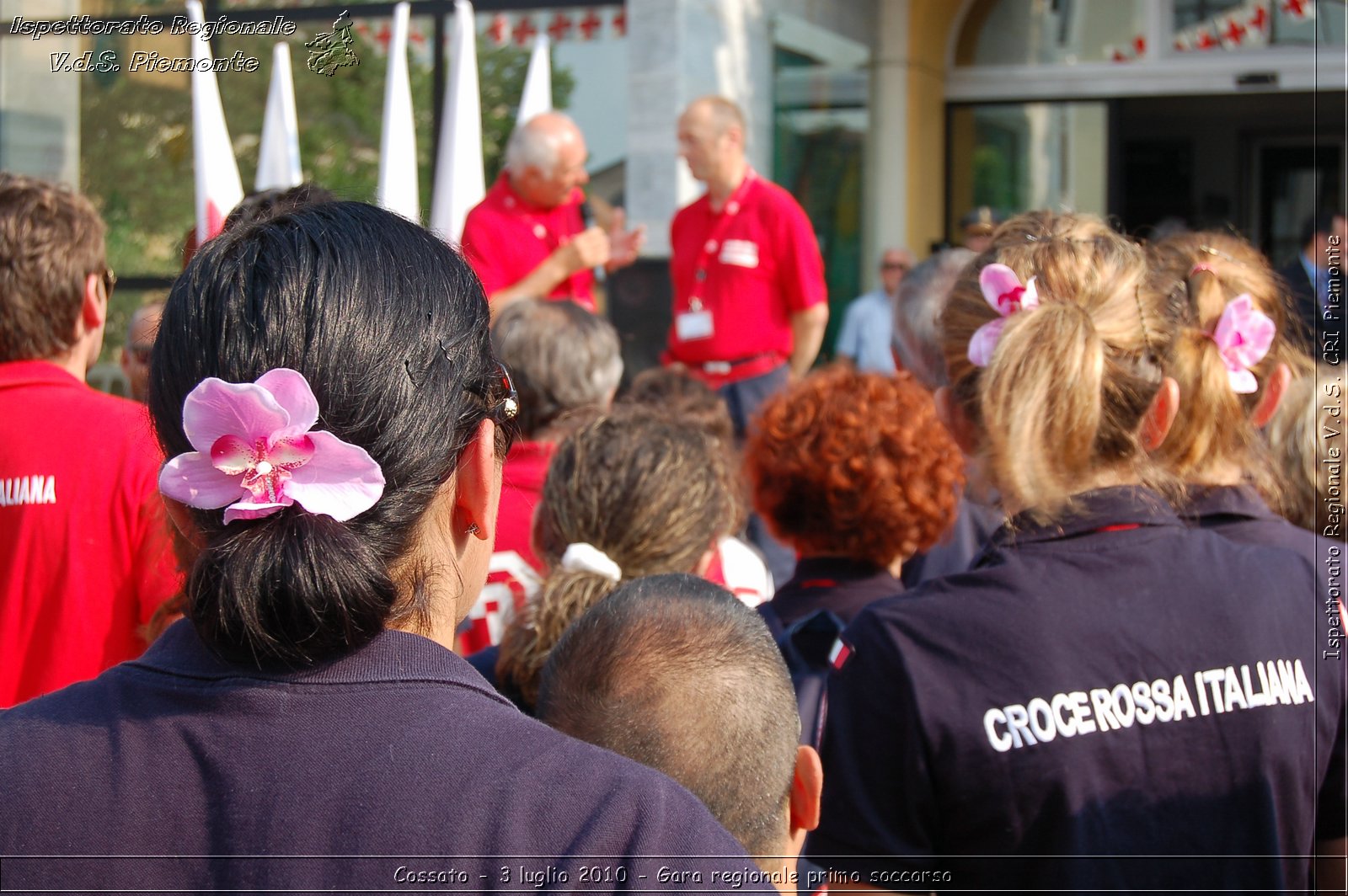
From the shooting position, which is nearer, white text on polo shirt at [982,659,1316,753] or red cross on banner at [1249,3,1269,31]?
white text on polo shirt at [982,659,1316,753]

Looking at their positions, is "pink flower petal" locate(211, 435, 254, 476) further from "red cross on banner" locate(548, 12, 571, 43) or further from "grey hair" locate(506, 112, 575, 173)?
"red cross on banner" locate(548, 12, 571, 43)

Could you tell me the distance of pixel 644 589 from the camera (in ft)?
5.09

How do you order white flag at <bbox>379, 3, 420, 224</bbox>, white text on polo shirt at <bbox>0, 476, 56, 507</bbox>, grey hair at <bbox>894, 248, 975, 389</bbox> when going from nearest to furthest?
white text on polo shirt at <bbox>0, 476, 56, 507</bbox> < grey hair at <bbox>894, 248, 975, 389</bbox> < white flag at <bbox>379, 3, 420, 224</bbox>

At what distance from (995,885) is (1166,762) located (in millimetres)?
283

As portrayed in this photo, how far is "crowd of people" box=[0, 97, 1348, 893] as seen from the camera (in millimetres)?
1017

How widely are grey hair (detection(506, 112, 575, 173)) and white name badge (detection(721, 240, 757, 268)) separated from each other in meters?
0.94

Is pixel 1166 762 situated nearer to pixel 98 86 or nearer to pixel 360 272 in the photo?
pixel 360 272

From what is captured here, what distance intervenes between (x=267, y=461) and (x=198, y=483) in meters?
0.07

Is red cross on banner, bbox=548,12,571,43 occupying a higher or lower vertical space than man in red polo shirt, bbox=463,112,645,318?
higher

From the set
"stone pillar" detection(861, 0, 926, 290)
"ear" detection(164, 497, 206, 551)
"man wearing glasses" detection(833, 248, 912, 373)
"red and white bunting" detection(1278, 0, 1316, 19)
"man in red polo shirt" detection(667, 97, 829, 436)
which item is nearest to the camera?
"ear" detection(164, 497, 206, 551)

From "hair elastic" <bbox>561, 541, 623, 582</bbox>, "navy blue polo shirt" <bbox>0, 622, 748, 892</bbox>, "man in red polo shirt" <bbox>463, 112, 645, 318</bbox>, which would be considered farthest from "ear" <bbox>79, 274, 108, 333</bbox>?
"man in red polo shirt" <bbox>463, 112, 645, 318</bbox>

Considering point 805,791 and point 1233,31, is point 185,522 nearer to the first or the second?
point 805,791

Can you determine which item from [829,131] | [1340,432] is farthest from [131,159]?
[1340,432]

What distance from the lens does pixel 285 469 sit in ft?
3.39
